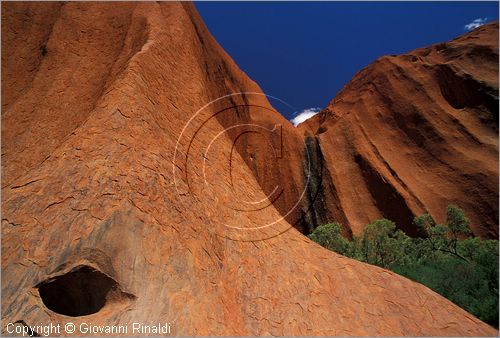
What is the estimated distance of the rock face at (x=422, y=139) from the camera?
2973 cm

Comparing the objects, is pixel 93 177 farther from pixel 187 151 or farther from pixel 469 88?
pixel 469 88

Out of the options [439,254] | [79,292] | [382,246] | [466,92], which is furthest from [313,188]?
[79,292]

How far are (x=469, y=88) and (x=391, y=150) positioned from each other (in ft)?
30.4

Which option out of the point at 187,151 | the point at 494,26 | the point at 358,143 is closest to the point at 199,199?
the point at 187,151

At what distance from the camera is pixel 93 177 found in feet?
22.9

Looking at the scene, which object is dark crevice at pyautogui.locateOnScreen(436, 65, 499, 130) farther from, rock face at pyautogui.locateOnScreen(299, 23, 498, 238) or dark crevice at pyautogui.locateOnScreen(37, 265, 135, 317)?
dark crevice at pyautogui.locateOnScreen(37, 265, 135, 317)

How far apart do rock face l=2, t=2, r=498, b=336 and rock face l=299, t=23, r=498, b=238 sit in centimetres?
2187

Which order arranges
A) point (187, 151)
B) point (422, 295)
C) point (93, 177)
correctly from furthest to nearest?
point (422, 295), point (187, 151), point (93, 177)

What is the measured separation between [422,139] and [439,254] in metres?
14.2

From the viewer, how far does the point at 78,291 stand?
6.13 metres

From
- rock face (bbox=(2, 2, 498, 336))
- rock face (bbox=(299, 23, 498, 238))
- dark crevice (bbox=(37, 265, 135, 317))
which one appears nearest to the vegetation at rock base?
rock face (bbox=(299, 23, 498, 238))

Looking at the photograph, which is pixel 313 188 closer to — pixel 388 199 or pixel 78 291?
pixel 388 199

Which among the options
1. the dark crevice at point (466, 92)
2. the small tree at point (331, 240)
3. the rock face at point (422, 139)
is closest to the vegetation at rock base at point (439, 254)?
the small tree at point (331, 240)

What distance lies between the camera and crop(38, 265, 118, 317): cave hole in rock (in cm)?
594
